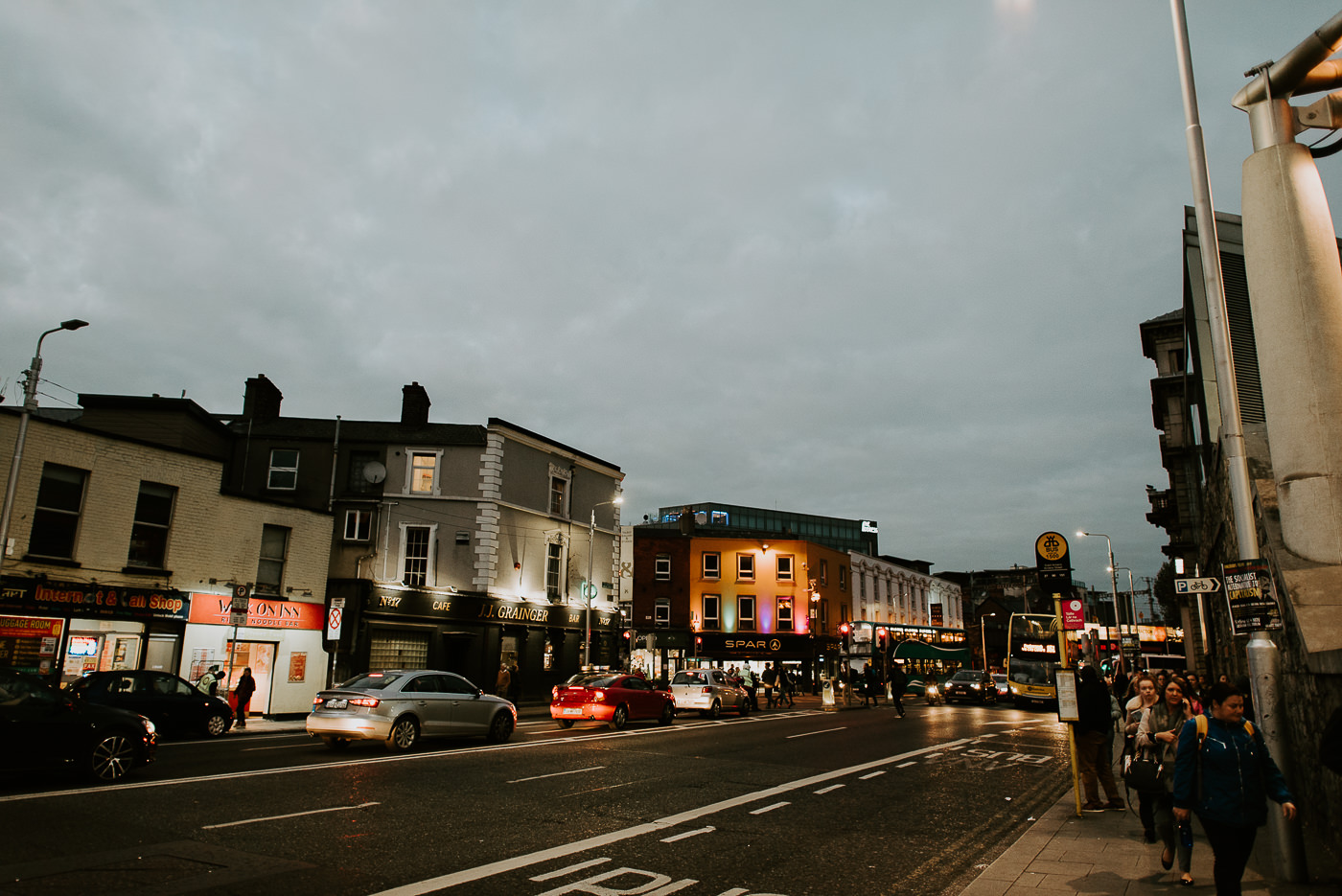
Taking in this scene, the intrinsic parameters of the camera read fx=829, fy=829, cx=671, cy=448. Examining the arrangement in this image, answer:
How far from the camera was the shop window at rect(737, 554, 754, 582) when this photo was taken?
186 feet

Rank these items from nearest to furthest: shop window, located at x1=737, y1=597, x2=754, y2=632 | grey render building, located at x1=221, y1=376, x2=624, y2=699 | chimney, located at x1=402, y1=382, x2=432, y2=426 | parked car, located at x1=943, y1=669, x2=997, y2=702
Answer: grey render building, located at x1=221, y1=376, x2=624, y2=699
chimney, located at x1=402, y1=382, x2=432, y2=426
parked car, located at x1=943, y1=669, x2=997, y2=702
shop window, located at x1=737, y1=597, x2=754, y2=632

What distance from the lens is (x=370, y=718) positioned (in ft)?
51.1

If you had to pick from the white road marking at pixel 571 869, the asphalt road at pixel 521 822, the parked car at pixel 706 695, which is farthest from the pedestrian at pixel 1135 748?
the parked car at pixel 706 695

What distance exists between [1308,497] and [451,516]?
29.5 meters

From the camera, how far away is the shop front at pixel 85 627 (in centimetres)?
1989

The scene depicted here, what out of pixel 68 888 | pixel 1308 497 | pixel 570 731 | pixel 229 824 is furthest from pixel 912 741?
pixel 68 888

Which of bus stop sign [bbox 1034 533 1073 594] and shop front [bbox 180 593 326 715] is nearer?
bus stop sign [bbox 1034 533 1073 594]

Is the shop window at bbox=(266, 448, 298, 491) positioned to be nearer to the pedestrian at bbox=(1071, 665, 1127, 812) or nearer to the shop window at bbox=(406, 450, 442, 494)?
the shop window at bbox=(406, 450, 442, 494)

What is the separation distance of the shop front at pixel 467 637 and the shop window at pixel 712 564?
1897cm

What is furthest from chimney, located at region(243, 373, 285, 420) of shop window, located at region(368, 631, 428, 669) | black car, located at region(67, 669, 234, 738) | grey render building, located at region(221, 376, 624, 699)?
black car, located at region(67, 669, 234, 738)

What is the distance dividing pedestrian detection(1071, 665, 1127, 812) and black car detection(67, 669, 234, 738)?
17742 mm

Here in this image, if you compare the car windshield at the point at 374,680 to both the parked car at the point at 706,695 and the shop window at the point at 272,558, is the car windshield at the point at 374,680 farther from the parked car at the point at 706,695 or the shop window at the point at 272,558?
the parked car at the point at 706,695

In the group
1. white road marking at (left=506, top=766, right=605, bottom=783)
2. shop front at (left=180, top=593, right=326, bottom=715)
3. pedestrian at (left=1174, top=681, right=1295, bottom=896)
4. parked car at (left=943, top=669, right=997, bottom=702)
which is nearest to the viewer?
pedestrian at (left=1174, top=681, right=1295, bottom=896)

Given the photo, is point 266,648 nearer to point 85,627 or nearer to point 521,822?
point 85,627
